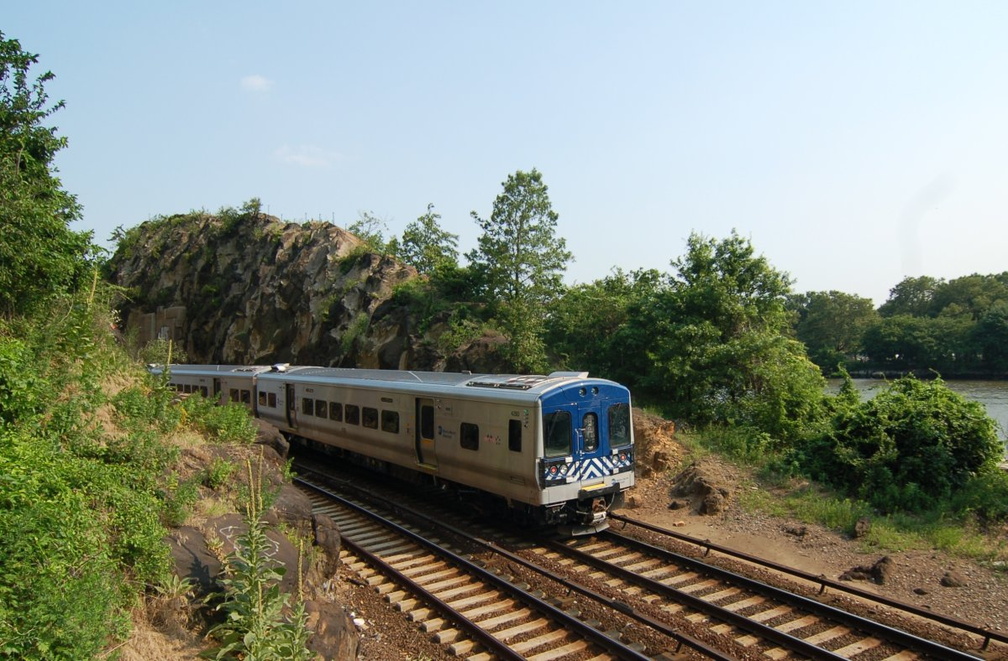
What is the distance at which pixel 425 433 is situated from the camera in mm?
14109

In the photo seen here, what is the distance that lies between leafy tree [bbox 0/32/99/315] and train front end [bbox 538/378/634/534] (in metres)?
8.49

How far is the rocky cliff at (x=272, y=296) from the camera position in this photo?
3170 cm

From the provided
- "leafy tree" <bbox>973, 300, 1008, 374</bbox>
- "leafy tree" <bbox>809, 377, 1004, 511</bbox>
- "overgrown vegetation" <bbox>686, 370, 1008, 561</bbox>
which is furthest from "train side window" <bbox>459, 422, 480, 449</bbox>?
"leafy tree" <bbox>973, 300, 1008, 374</bbox>

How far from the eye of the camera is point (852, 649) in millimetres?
7766

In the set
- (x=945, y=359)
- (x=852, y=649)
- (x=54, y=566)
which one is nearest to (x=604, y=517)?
(x=852, y=649)

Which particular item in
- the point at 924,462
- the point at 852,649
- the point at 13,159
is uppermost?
the point at 13,159

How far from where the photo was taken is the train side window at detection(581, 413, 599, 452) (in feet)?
39.3

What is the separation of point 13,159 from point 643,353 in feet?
54.8

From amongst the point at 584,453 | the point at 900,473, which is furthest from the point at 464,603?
the point at 900,473

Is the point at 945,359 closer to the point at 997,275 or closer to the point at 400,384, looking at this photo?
the point at 997,275

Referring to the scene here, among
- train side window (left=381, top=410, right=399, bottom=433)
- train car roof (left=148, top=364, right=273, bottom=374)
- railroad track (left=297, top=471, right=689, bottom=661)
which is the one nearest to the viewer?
railroad track (left=297, top=471, right=689, bottom=661)

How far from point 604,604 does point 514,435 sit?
352 centimetres

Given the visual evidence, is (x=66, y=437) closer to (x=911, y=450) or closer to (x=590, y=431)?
(x=590, y=431)

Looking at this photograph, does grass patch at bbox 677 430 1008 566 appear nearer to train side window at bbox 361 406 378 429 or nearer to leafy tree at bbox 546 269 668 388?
leafy tree at bbox 546 269 668 388
